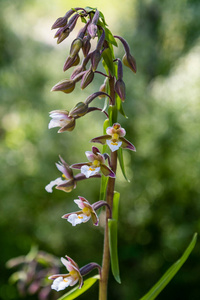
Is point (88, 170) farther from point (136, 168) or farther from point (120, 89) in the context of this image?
point (136, 168)

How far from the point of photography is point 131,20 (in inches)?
71.7

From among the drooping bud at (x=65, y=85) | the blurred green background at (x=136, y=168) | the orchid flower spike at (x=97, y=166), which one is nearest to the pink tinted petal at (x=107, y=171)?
the orchid flower spike at (x=97, y=166)

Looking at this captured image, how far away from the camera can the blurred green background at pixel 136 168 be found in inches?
49.1

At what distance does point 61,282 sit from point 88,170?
0.16 m

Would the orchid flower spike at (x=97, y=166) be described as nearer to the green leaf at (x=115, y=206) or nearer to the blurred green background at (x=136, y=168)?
the green leaf at (x=115, y=206)

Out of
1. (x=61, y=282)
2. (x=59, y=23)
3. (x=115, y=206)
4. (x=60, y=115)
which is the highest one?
(x=59, y=23)

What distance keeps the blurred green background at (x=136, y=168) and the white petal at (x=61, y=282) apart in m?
0.70

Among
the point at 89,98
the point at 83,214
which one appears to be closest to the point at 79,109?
the point at 89,98

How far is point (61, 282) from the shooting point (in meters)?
0.53

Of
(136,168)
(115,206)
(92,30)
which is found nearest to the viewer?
(92,30)

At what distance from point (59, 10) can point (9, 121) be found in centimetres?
78

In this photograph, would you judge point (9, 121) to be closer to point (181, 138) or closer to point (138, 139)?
point (138, 139)

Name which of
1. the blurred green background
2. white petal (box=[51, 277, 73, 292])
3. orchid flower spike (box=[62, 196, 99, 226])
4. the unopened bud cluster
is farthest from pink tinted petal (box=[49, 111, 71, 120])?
the blurred green background

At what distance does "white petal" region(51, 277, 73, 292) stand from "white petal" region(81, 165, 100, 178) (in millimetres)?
150
